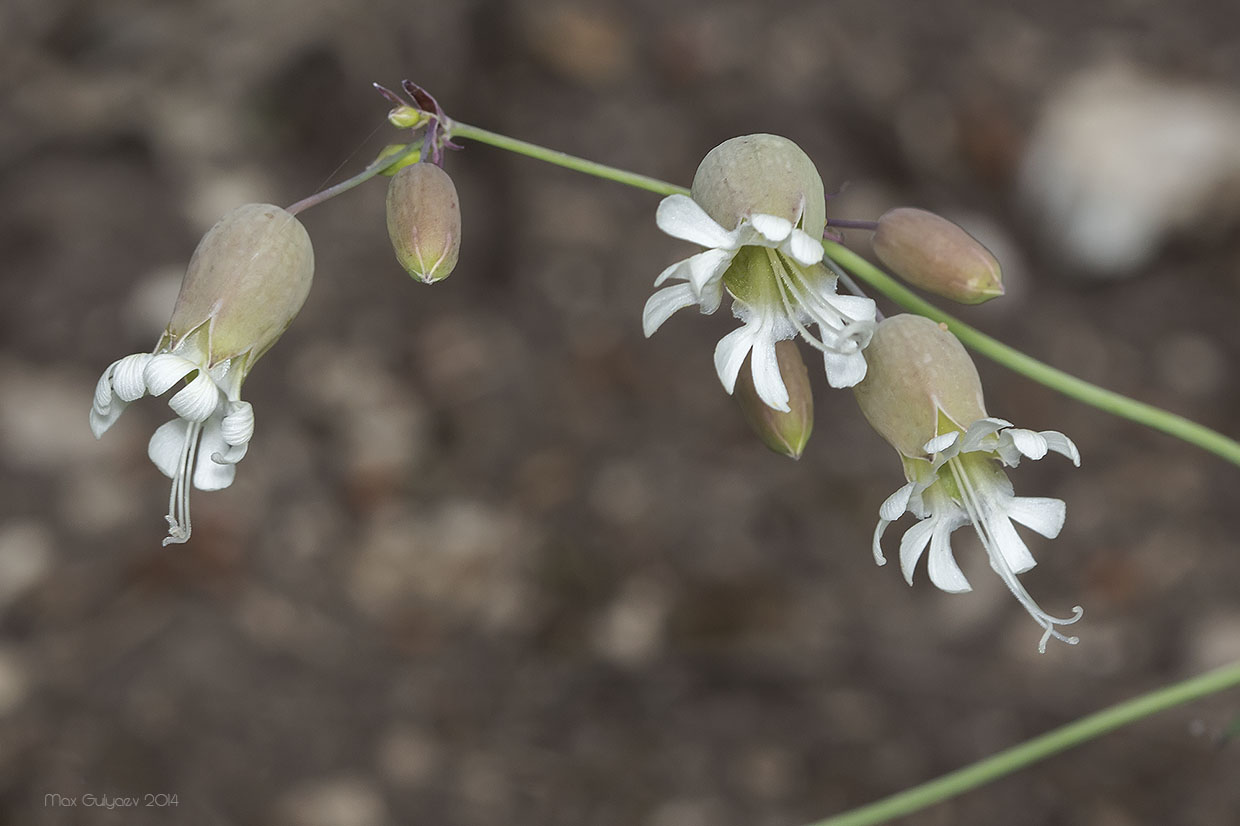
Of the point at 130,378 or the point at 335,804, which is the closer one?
the point at 130,378

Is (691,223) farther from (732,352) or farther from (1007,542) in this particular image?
(1007,542)

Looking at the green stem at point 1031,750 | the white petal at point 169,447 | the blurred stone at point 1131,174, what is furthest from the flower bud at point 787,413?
the blurred stone at point 1131,174

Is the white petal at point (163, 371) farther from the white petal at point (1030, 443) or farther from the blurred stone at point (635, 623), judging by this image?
the blurred stone at point (635, 623)

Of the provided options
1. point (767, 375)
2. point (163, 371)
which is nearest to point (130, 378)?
point (163, 371)

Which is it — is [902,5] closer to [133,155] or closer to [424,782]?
[133,155]

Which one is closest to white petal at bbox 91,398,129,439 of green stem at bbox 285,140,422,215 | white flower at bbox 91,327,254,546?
white flower at bbox 91,327,254,546

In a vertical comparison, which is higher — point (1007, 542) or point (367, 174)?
point (367, 174)

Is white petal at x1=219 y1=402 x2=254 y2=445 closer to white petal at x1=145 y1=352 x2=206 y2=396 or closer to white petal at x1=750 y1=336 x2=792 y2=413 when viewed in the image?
white petal at x1=145 y1=352 x2=206 y2=396
